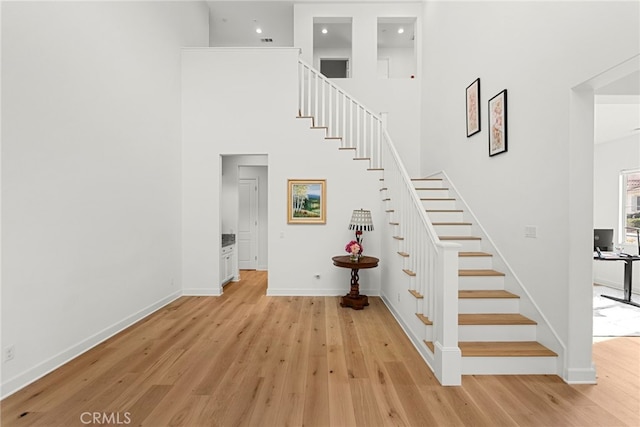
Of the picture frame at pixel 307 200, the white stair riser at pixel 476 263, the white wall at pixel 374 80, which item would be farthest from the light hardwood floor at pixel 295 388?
the white wall at pixel 374 80

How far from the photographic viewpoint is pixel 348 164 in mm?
5156

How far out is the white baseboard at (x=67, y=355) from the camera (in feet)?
7.59

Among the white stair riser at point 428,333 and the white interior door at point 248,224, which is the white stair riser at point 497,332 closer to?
the white stair riser at point 428,333

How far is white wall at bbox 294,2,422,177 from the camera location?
6.29 m

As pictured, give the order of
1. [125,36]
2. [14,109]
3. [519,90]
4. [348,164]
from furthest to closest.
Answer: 1. [348,164]
2. [125,36]
3. [519,90]
4. [14,109]

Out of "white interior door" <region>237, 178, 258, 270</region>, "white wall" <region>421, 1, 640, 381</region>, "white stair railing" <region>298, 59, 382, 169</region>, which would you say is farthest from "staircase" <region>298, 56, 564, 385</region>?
"white interior door" <region>237, 178, 258, 270</region>

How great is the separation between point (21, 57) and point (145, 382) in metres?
2.76

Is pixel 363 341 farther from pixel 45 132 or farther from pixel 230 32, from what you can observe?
pixel 230 32

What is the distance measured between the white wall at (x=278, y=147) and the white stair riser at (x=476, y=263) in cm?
173

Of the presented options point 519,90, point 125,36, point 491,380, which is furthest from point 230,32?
point 491,380

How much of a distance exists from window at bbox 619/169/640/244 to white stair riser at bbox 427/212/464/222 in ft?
14.4

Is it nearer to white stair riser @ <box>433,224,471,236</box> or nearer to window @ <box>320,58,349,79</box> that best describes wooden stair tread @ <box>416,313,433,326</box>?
white stair riser @ <box>433,224,471,236</box>

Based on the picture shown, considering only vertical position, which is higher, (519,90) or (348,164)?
(519,90)

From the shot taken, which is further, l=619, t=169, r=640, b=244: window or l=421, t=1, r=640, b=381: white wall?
l=619, t=169, r=640, b=244: window
